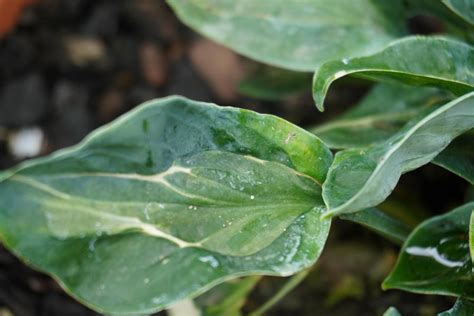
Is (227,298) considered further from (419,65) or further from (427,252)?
(419,65)

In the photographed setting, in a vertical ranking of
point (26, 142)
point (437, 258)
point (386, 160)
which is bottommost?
point (26, 142)

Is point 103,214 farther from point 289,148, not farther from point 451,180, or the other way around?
point 451,180

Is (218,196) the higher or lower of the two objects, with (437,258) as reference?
higher

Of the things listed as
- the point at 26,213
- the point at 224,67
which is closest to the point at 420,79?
the point at 26,213

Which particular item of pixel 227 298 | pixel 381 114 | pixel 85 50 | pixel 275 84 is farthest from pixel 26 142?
pixel 381 114

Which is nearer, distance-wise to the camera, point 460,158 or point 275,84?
point 460,158

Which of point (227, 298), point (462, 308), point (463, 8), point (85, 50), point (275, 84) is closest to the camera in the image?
point (462, 308)

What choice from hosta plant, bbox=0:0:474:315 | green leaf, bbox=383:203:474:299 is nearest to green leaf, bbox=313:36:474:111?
hosta plant, bbox=0:0:474:315

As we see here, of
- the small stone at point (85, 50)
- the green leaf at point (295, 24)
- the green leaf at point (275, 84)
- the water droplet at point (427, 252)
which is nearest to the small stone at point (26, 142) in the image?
the small stone at point (85, 50)
